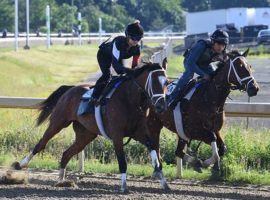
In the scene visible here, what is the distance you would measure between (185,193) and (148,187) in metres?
0.75

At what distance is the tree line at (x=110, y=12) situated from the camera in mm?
111000

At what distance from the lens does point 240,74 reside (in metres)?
10.1

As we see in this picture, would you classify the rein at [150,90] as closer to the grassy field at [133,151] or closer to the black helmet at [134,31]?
the black helmet at [134,31]

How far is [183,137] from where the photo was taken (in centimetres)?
1091

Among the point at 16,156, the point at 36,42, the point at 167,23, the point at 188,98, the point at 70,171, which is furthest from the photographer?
the point at 167,23

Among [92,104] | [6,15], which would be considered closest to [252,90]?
[92,104]

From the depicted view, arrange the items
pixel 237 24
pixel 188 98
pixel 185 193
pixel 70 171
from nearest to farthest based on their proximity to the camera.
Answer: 1. pixel 185 193
2. pixel 188 98
3. pixel 70 171
4. pixel 237 24

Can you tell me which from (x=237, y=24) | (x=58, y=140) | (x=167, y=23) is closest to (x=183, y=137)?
(x=58, y=140)

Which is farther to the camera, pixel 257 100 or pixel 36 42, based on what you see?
pixel 36 42

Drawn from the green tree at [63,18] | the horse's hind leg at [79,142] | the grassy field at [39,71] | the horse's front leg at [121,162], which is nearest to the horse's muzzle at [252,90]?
the horse's front leg at [121,162]

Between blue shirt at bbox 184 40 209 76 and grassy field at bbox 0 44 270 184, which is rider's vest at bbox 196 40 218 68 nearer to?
blue shirt at bbox 184 40 209 76

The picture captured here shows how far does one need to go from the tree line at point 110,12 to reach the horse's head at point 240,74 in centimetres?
9335

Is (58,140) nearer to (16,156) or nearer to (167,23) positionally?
(16,156)

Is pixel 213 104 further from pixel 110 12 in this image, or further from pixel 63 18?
pixel 110 12
